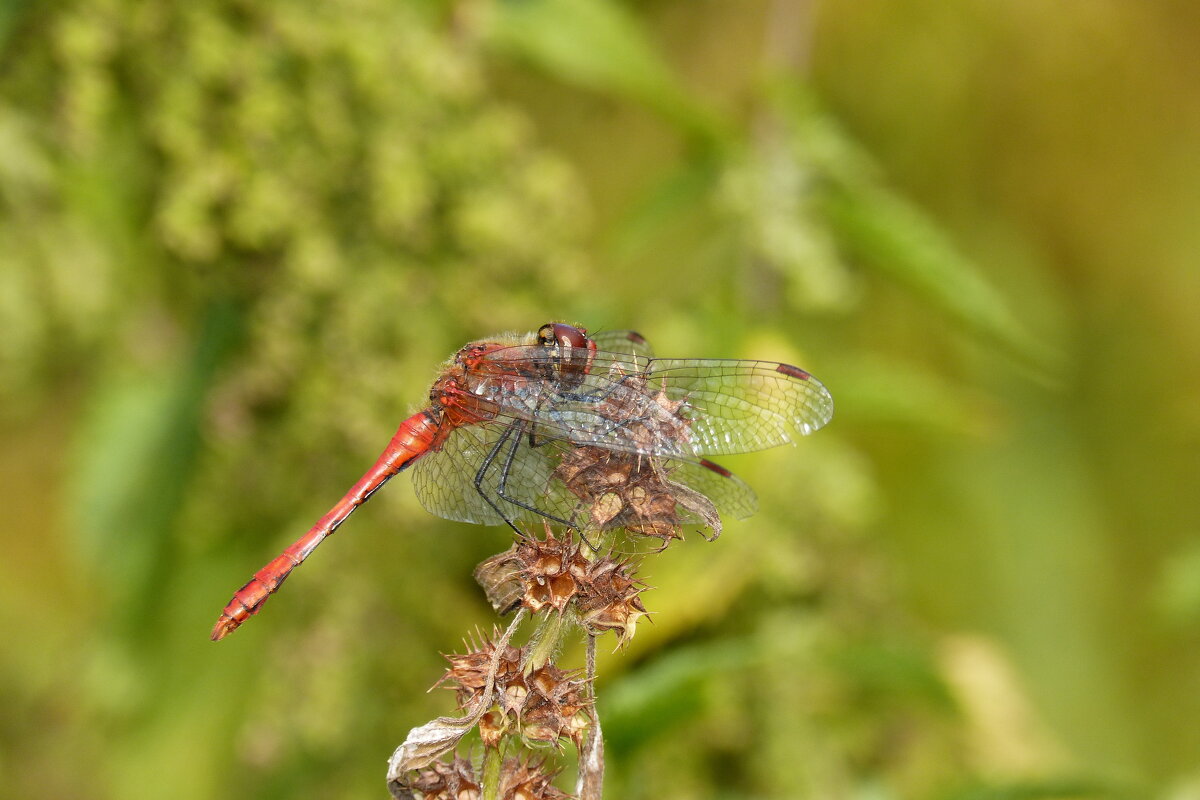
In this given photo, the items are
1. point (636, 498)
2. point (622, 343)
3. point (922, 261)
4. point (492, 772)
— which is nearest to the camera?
point (492, 772)

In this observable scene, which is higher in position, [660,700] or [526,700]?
[660,700]

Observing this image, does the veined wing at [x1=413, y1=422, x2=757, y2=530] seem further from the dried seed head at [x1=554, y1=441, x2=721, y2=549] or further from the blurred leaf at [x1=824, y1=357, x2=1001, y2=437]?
the blurred leaf at [x1=824, y1=357, x2=1001, y2=437]

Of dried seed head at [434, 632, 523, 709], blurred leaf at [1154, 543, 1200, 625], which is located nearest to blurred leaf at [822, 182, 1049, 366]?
blurred leaf at [1154, 543, 1200, 625]

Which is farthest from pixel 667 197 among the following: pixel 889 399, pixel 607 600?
pixel 607 600

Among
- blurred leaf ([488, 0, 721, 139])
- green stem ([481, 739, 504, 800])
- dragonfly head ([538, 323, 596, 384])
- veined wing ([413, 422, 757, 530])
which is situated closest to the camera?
green stem ([481, 739, 504, 800])

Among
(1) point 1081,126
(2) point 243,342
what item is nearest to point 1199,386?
(1) point 1081,126

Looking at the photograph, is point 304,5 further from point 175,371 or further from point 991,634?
point 991,634

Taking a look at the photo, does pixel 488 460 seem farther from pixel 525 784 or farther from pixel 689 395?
pixel 525 784
